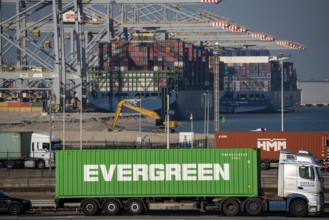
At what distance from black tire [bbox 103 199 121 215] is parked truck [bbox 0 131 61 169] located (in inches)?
976

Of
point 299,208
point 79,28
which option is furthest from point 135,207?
point 79,28

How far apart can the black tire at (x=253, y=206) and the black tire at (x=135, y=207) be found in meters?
4.19

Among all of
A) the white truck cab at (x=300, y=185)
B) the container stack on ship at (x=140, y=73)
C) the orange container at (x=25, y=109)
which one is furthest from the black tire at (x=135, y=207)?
the container stack on ship at (x=140, y=73)

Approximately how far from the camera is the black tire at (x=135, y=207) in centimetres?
3800

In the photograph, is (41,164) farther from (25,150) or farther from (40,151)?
(25,150)

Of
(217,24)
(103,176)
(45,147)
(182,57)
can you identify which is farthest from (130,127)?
(103,176)

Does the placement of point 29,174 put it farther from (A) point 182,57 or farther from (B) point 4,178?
(A) point 182,57

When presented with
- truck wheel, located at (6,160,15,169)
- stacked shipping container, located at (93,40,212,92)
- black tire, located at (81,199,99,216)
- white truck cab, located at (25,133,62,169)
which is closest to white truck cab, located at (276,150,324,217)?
black tire, located at (81,199,99,216)

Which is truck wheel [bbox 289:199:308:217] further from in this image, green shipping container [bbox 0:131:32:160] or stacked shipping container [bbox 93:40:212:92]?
stacked shipping container [bbox 93:40:212:92]

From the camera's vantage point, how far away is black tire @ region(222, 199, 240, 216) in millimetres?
37594

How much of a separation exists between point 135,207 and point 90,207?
180cm

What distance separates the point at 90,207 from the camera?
3806cm

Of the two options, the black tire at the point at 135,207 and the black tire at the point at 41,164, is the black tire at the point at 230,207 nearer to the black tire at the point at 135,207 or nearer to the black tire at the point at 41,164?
the black tire at the point at 135,207

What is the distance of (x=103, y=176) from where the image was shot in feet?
126
